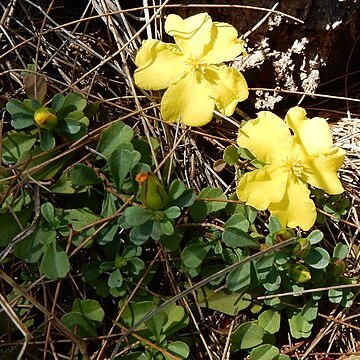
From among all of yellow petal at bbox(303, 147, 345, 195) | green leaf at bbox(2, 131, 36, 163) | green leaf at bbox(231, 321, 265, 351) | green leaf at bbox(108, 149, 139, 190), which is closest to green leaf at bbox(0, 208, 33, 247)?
green leaf at bbox(2, 131, 36, 163)

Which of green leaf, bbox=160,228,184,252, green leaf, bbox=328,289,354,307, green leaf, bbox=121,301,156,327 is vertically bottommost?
green leaf, bbox=328,289,354,307

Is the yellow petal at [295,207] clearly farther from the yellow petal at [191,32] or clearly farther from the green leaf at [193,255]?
the yellow petal at [191,32]

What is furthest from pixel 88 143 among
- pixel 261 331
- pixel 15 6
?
pixel 261 331

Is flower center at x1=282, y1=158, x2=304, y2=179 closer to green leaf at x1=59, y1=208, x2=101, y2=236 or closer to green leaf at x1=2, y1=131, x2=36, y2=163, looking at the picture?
Result: green leaf at x1=59, y1=208, x2=101, y2=236

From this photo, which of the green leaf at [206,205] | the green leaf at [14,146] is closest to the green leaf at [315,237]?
the green leaf at [206,205]

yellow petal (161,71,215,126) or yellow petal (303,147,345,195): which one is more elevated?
yellow petal (161,71,215,126)
